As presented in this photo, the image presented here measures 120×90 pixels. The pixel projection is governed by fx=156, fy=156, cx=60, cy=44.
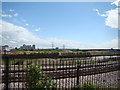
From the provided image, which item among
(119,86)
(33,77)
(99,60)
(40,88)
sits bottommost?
(119,86)

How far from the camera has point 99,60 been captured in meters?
3.64

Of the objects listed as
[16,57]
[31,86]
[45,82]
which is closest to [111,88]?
[45,82]

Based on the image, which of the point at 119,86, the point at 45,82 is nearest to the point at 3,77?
the point at 45,82

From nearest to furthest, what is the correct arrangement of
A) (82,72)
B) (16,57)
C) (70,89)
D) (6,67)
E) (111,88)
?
(16,57) → (6,67) → (70,89) → (111,88) → (82,72)

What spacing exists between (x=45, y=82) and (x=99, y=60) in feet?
4.72

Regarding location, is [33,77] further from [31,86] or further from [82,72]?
[82,72]

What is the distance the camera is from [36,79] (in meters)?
Answer: 2.92

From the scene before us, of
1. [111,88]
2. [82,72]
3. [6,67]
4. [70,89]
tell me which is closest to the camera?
[6,67]

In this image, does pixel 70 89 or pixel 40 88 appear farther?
pixel 70 89

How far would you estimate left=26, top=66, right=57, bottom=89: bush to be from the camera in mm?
2888

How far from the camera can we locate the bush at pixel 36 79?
9.47ft

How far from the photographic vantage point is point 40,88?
285cm

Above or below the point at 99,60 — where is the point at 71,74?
below

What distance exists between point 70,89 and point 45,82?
688 mm
